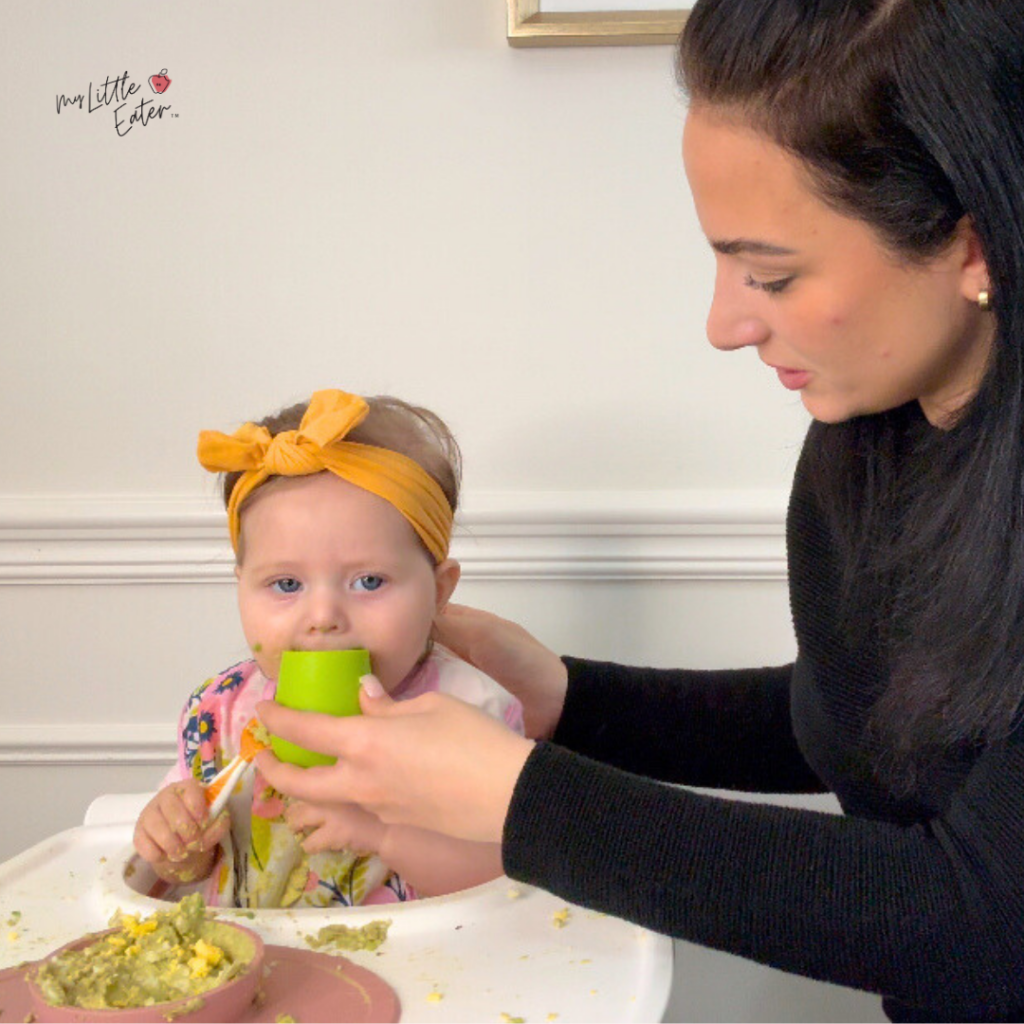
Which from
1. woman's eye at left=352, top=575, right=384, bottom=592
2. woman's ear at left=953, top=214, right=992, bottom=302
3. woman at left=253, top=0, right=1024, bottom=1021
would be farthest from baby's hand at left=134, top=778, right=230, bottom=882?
woman's ear at left=953, top=214, right=992, bottom=302

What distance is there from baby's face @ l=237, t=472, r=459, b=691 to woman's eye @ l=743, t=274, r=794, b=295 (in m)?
0.36

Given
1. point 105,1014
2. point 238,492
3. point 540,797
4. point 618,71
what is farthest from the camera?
point 618,71

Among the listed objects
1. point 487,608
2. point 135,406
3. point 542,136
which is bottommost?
point 487,608

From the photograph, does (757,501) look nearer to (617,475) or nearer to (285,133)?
(617,475)

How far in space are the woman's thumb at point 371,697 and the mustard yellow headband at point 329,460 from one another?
17 cm

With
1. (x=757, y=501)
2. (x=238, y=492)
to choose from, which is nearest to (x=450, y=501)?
(x=238, y=492)

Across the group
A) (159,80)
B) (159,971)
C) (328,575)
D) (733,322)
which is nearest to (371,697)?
(328,575)

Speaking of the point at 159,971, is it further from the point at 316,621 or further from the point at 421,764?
the point at 316,621

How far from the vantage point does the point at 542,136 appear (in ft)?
4.29

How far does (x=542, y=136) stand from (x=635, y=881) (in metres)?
0.82

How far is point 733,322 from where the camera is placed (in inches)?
34.4

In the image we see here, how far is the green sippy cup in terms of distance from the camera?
0.93 metres

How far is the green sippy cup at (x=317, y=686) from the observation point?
93 cm

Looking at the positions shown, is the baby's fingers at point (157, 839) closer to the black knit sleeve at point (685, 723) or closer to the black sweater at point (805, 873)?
the black sweater at point (805, 873)
